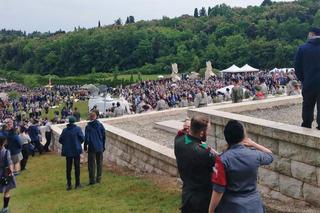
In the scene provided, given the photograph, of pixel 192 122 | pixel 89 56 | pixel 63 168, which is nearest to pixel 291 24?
pixel 89 56

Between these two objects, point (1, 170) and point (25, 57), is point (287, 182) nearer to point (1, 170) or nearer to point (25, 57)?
point (1, 170)

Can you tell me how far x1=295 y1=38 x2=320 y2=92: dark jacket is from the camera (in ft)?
20.1

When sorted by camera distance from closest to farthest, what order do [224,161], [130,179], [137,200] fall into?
[224,161] → [137,200] → [130,179]

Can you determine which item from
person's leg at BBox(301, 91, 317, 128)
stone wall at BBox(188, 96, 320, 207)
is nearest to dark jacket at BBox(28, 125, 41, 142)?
stone wall at BBox(188, 96, 320, 207)

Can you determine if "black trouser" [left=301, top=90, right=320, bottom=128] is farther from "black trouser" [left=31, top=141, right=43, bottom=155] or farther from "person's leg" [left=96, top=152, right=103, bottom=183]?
"black trouser" [left=31, top=141, right=43, bottom=155]

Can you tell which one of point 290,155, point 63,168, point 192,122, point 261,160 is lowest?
point 63,168

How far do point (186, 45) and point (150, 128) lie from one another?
255ft

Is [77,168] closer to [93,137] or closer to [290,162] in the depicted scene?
[93,137]

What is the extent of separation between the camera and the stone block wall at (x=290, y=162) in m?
5.50

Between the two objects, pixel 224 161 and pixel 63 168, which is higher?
pixel 224 161

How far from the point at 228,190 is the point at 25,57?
416ft

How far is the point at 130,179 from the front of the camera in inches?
347

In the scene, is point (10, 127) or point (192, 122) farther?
point (10, 127)

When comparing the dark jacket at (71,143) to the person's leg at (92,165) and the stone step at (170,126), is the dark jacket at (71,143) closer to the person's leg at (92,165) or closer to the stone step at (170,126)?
the person's leg at (92,165)
